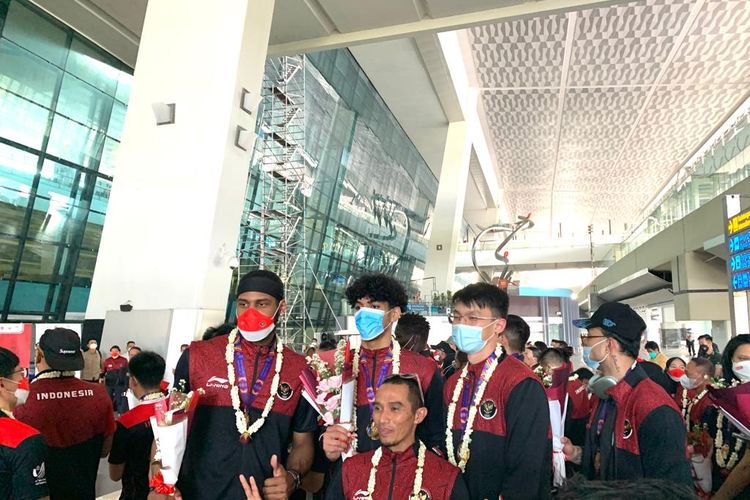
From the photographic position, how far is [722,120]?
24.0 m

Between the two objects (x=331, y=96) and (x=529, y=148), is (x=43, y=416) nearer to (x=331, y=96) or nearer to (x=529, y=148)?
(x=331, y=96)

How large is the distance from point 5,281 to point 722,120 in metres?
27.1

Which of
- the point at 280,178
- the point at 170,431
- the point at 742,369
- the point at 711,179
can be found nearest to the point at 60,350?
the point at 170,431

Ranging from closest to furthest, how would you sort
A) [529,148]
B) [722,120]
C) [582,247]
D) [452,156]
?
1. [452,156]
2. [722,120]
3. [529,148]
4. [582,247]

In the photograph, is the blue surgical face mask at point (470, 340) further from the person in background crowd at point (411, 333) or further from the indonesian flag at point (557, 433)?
the person in background crowd at point (411, 333)

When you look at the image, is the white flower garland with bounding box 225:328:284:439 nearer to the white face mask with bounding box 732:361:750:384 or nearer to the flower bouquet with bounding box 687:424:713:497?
the flower bouquet with bounding box 687:424:713:497

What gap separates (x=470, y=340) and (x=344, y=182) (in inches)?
748

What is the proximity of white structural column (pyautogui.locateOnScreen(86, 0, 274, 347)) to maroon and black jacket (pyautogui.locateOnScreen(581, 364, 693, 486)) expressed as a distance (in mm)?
5435

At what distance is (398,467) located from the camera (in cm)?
224

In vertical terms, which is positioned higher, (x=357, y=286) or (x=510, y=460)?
(x=357, y=286)

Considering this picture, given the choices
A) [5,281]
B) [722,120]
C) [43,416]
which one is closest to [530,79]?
[722,120]

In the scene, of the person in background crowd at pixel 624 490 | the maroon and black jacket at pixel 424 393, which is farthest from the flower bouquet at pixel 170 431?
the person in background crowd at pixel 624 490

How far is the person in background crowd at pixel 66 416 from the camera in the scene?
298 cm

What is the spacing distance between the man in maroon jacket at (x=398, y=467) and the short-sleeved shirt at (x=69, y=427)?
1669 millimetres
